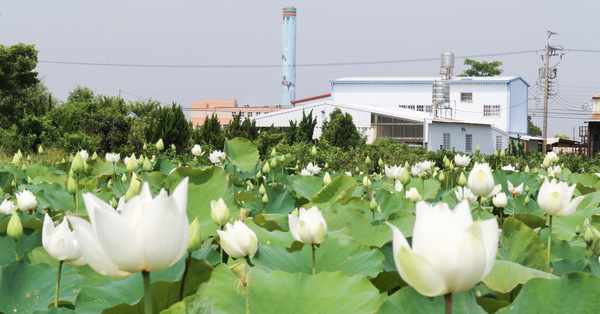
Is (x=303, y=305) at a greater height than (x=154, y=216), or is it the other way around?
(x=154, y=216)

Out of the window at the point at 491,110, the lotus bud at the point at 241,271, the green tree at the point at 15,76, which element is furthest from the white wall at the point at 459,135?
the lotus bud at the point at 241,271

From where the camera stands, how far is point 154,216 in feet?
2.41

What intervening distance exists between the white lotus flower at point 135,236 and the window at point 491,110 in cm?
3879

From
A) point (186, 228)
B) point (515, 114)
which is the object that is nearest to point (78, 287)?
point (186, 228)

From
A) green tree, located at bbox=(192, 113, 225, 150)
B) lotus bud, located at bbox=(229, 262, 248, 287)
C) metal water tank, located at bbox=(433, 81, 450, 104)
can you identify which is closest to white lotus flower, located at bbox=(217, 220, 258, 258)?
lotus bud, located at bbox=(229, 262, 248, 287)

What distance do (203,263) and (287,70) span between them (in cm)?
5322

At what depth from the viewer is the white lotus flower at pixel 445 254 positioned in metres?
0.68

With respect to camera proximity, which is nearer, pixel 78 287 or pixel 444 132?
pixel 78 287

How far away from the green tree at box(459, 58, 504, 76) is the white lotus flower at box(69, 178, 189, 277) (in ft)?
167

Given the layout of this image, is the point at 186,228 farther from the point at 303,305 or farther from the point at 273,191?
the point at 273,191

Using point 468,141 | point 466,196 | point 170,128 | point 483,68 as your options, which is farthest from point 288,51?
point 466,196

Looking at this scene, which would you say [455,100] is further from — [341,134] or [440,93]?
[341,134]

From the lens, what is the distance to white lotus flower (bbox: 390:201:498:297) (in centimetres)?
68

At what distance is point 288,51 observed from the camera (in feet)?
176
